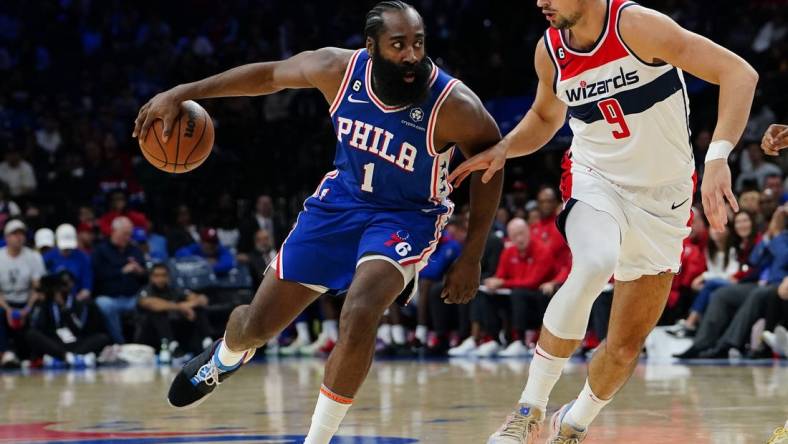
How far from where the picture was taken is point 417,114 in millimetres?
5410

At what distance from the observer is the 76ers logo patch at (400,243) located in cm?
520

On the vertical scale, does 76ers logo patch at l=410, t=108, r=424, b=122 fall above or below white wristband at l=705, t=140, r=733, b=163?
above

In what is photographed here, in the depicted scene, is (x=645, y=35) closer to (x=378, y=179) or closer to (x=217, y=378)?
(x=378, y=179)

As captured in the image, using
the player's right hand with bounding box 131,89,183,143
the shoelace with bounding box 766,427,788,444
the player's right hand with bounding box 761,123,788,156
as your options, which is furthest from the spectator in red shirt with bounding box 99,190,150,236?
the player's right hand with bounding box 761,123,788,156

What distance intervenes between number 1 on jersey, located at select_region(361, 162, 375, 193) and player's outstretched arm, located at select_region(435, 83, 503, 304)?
0.31 meters

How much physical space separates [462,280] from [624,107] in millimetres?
1020

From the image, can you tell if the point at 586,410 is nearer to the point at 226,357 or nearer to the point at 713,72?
the point at 713,72

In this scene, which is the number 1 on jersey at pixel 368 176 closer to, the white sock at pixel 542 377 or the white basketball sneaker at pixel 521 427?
the white sock at pixel 542 377

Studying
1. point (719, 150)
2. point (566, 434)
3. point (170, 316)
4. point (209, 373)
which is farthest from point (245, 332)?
point (170, 316)

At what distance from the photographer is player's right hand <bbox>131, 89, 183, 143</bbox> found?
221 inches

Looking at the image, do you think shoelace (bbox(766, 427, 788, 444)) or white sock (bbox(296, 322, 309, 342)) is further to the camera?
white sock (bbox(296, 322, 309, 342))

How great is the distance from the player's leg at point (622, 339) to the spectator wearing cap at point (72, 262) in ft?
32.9

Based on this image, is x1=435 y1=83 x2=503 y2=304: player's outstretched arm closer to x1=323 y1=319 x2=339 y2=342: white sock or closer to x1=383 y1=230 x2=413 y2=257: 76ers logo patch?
x1=383 y1=230 x2=413 y2=257: 76ers logo patch

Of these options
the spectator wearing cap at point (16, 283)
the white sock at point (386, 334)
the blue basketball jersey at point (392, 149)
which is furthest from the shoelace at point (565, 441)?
the spectator wearing cap at point (16, 283)
